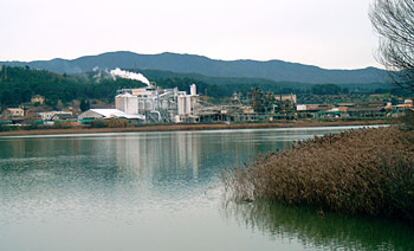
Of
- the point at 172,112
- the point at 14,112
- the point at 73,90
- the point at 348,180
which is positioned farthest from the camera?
the point at 73,90

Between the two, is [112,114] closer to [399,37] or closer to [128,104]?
[128,104]

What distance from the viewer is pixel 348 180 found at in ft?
49.8

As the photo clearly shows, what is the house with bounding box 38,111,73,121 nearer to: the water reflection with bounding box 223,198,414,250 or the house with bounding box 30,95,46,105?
the house with bounding box 30,95,46,105

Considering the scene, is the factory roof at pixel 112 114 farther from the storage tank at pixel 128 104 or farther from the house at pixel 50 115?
the house at pixel 50 115

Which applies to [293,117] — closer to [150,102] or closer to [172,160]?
[150,102]

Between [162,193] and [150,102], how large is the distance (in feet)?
375

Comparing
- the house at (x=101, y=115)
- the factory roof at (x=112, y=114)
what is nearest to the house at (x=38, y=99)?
the house at (x=101, y=115)

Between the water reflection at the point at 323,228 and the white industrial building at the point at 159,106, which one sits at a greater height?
the white industrial building at the point at 159,106

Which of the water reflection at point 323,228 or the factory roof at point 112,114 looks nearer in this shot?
the water reflection at point 323,228

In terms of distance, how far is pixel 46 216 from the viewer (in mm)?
18453

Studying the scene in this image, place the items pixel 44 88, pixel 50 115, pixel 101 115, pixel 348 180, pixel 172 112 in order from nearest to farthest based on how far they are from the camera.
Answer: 1. pixel 348 180
2. pixel 101 115
3. pixel 50 115
4. pixel 172 112
5. pixel 44 88

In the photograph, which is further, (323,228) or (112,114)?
(112,114)

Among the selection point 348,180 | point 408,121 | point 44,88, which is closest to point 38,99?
point 44,88

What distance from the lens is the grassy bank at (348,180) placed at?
14.1 m
